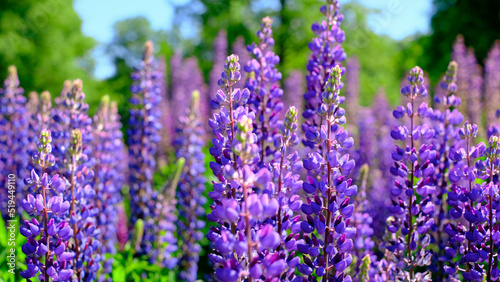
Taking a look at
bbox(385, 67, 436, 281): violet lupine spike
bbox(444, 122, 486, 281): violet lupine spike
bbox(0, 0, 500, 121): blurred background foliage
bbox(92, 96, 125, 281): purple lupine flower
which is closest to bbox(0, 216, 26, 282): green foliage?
bbox(92, 96, 125, 281): purple lupine flower

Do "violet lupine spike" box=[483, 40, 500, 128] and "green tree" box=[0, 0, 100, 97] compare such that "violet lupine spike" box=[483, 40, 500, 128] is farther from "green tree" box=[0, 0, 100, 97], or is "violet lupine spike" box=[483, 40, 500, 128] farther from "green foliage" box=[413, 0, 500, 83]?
"green tree" box=[0, 0, 100, 97]

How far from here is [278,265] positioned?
1397 millimetres

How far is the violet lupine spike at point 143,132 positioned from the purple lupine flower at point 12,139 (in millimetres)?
937

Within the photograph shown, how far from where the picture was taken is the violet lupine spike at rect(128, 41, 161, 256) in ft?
12.6

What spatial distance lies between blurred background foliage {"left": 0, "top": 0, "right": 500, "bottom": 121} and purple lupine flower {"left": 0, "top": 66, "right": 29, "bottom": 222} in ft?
30.5

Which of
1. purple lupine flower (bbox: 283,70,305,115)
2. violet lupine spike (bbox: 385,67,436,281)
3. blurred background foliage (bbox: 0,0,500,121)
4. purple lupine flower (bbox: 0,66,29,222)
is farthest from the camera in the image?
blurred background foliage (bbox: 0,0,500,121)

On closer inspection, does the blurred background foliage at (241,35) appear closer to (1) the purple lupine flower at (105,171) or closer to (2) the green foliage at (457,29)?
(2) the green foliage at (457,29)

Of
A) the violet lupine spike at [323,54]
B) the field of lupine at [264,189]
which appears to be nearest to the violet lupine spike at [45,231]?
the field of lupine at [264,189]

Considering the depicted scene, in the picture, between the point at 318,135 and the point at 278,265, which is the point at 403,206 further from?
the point at 278,265

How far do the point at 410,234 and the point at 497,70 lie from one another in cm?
642

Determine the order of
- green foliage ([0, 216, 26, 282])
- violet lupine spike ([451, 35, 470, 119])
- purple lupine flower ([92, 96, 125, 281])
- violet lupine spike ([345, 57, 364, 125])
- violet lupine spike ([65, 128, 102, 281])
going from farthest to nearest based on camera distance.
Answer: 1. violet lupine spike ([345, 57, 364, 125])
2. violet lupine spike ([451, 35, 470, 119])
3. purple lupine flower ([92, 96, 125, 281])
4. green foliage ([0, 216, 26, 282])
5. violet lupine spike ([65, 128, 102, 281])

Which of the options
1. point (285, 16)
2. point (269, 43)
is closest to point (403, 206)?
point (269, 43)

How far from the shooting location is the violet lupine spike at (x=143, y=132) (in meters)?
3.85

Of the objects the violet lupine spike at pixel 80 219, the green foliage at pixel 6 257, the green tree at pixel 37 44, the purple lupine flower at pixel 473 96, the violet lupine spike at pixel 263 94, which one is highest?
the green tree at pixel 37 44
